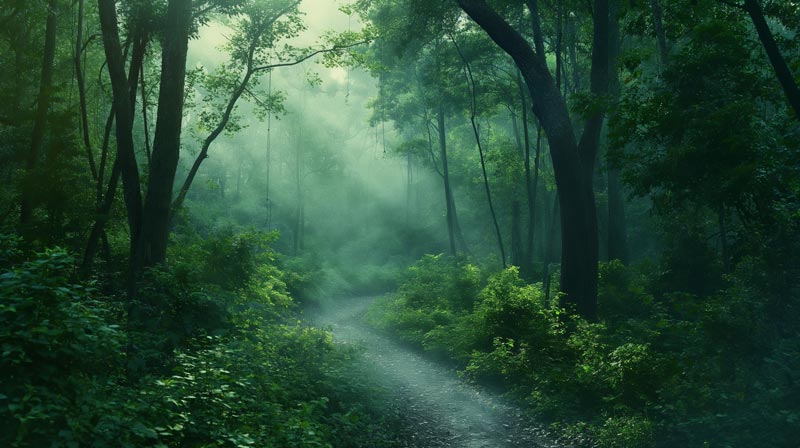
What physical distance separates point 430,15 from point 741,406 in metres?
16.1

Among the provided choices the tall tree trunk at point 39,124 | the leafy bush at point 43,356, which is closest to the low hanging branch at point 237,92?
the tall tree trunk at point 39,124

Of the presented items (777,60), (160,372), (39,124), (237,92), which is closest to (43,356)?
(160,372)

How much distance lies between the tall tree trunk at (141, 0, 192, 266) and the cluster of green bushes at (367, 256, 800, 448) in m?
6.81

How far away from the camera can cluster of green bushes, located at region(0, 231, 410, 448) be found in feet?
11.5

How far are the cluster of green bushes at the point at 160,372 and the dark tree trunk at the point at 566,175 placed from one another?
5318 mm

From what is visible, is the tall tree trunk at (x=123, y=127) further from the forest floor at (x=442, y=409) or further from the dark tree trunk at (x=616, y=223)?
the dark tree trunk at (x=616, y=223)

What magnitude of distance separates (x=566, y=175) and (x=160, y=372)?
8.85m

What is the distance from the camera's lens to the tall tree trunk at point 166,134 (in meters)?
9.84

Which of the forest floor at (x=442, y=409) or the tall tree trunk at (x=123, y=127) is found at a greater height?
the tall tree trunk at (x=123, y=127)

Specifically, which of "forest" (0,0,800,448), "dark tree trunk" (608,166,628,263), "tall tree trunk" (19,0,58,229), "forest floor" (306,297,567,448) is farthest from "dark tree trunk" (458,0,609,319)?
"tall tree trunk" (19,0,58,229)

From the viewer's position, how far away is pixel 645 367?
297 inches

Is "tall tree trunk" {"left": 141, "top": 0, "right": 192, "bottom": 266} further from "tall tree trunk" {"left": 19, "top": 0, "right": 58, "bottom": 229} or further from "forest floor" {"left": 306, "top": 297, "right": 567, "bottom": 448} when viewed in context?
"tall tree trunk" {"left": 19, "top": 0, "right": 58, "bottom": 229}

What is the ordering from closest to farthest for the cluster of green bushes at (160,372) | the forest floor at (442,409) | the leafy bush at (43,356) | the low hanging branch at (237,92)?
the leafy bush at (43,356)
the cluster of green bushes at (160,372)
the forest floor at (442,409)
the low hanging branch at (237,92)

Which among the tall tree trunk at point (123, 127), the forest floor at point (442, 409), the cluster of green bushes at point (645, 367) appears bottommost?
the forest floor at point (442, 409)
